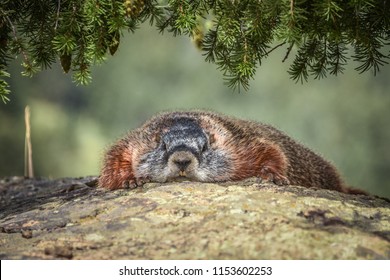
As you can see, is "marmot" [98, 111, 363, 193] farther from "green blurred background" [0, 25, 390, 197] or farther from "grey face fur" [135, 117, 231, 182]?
"green blurred background" [0, 25, 390, 197]

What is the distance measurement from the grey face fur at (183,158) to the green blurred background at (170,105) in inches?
561

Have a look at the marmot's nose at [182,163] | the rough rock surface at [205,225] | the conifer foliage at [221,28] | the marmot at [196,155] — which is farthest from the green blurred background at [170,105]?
Result: the rough rock surface at [205,225]

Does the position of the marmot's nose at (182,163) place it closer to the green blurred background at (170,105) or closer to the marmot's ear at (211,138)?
the marmot's ear at (211,138)

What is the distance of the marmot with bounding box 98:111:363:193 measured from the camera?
5531 mm

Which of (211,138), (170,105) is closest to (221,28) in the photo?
(211,138)

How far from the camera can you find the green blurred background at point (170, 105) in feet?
68.8

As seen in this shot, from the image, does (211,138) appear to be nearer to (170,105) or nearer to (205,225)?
(205,225)

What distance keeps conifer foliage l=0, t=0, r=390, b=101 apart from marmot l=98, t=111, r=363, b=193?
573 mm

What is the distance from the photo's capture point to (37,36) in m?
5.90

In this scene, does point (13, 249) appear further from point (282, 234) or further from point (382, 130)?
point (382, 130)

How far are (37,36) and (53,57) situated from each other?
9.1 inches

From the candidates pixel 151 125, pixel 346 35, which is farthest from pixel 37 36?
pixel 346 35

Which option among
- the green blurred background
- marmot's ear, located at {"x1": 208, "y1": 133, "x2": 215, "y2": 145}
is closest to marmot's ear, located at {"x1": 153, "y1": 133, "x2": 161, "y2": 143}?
marmot's ear, located at {"x1": 208, "y1": 133, "x2": 215, "y2": 145}

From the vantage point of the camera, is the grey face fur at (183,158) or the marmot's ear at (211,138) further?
the marmot's ear at (211,138)
